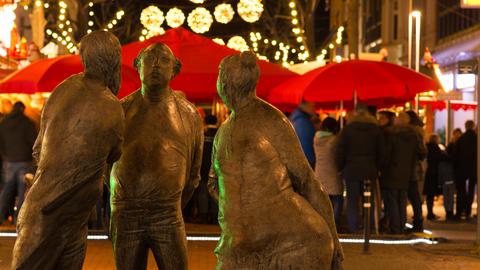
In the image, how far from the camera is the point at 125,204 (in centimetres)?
830

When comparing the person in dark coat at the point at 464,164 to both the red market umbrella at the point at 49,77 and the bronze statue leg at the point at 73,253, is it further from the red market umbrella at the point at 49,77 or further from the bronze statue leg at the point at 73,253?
the bronze statue leg at the point at 73,253

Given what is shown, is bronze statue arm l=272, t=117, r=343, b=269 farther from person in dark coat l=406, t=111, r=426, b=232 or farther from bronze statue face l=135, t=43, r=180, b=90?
person in dark coat l=406, t=111, r=426, b=232

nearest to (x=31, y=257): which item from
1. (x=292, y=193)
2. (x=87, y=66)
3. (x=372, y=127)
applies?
(x=87, y=66)

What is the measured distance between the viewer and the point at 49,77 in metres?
17.4

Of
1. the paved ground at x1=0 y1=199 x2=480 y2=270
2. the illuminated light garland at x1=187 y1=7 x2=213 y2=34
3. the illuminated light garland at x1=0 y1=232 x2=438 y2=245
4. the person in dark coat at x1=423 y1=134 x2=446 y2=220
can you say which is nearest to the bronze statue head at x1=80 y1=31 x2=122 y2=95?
the paved ground at x1=0 y1=199 x2=480 y2=270

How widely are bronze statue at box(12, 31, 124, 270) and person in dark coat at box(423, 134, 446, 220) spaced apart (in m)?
14.9

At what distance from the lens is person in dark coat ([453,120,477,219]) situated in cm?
2097

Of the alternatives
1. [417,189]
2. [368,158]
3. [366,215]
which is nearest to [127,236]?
[366,215]

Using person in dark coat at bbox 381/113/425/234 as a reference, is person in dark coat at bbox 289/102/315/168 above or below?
above

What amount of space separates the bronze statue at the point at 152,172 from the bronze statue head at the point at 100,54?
1.13m

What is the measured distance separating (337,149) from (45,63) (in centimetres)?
488

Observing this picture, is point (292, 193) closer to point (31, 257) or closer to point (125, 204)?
point (31, 257)

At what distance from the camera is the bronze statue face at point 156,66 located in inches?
334

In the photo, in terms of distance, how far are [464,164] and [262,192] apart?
15.3m
